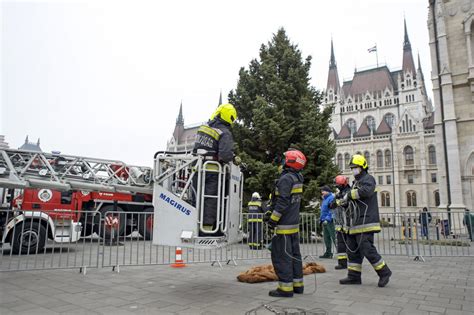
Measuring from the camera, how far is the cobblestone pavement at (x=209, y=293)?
4023mm

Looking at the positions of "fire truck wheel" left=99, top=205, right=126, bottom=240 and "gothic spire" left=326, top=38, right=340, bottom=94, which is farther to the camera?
"gothic spire" left=326, top=38, right=340, bottom=94

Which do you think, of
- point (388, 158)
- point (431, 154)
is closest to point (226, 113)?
point (431, 154)

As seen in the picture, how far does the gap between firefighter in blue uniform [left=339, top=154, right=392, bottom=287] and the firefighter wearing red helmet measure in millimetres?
1292

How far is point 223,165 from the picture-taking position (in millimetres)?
4891

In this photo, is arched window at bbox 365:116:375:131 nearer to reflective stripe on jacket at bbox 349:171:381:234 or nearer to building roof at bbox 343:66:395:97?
building roof at bbox 343:66:395:97

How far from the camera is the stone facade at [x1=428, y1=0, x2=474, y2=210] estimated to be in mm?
17734

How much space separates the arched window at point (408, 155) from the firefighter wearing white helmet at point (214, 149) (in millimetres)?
66792

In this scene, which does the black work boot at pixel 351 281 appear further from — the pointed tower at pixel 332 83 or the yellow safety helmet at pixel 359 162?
the pointed tower at pixel 332 83

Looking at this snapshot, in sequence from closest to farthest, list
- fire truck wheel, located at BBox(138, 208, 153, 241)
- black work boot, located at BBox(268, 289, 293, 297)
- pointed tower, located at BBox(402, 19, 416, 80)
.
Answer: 1. black work boot, located at BBox(268, 289, 293, 297)
2. fire truck wheel, located at BBox(138, 208, 153, 241)
3. pointed tower, located at BBox(402, 19, 416, 80)

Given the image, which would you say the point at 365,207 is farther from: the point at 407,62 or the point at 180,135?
the point at 180,135

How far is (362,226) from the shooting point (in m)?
5.71

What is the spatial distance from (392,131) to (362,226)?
6666cm

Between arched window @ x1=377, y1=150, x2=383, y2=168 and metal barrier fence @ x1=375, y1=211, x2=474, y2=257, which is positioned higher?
arched window @ x1=377, y1=150, x2=383, y2=168

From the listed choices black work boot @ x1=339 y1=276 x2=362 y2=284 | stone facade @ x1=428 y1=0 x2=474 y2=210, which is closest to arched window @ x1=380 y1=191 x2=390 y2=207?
stone facade @ x1=428 y1=0 x2=474 y2=210
